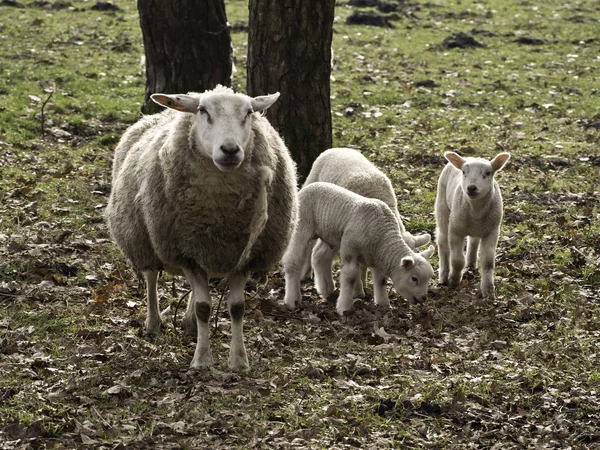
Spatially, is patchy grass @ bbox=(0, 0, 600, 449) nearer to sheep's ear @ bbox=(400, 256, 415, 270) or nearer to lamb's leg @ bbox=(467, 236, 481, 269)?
lamb's leg @ bbox=(467, 236, 481, 269)

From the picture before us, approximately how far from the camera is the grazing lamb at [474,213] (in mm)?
7996

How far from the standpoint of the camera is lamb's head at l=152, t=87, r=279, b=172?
5.45 metres

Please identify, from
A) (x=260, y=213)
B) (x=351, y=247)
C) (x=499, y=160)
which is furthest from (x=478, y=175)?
(x=260, y=213)

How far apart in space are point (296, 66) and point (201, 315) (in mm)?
3801

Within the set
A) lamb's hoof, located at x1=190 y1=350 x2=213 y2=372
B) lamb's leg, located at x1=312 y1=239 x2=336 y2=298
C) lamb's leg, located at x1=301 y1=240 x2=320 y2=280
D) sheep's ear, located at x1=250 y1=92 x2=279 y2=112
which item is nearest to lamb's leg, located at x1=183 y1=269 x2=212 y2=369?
lamb's hoof, located at x1=190 y1=350 x2=213 y2=372

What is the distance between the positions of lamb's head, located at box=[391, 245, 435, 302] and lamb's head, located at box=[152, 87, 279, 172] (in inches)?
88.1

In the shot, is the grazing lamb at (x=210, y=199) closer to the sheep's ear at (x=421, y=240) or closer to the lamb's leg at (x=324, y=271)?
the lamb's leg at (x=324, y=271)

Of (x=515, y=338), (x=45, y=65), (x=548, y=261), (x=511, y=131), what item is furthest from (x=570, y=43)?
(x=515, y=338)

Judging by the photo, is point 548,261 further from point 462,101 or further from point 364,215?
point 462,101

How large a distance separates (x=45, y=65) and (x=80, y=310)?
9533 millimetres

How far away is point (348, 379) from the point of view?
5926 millimetres

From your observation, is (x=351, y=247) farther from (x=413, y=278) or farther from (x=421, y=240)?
(x=421, y=240)

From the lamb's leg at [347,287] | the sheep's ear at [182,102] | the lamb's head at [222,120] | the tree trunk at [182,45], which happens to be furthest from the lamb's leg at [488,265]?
the tree trunk at [182,45]

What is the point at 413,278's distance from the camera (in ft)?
24.6
